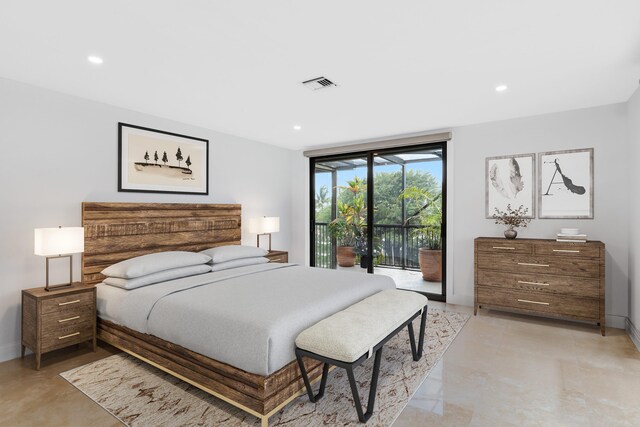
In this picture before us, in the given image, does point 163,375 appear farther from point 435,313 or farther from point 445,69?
point 445,69

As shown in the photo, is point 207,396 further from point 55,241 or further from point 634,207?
point 634,207

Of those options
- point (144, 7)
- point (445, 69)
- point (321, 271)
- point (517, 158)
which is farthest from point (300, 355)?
point (517, 158)

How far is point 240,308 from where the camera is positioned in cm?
223

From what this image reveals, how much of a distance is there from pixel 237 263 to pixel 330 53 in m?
2.56

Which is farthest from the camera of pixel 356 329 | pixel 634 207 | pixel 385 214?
pixel 385 214

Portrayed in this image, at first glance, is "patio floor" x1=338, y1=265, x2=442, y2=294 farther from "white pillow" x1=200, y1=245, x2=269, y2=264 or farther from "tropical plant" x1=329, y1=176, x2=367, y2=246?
"white pillow" x1=200, y1=245, x2=269, y2=264

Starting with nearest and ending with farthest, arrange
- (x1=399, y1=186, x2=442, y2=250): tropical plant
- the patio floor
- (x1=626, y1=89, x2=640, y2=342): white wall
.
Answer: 1. (x1=626, y1=89, x2=640, y2=342): white wall
2. (x1=399, y1=186, x2=442, y2=250): tropical plant
3. the patio floor

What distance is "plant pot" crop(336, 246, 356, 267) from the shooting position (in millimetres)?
5543

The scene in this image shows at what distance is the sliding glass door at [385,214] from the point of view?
4.79 metres

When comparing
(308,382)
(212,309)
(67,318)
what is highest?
(212,309)

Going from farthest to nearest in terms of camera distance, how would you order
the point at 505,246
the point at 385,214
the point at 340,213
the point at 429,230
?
the point at 340,213 < the point at 385,214 < the point at 429,230 < the point at 505,246

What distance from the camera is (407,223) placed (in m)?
5.01

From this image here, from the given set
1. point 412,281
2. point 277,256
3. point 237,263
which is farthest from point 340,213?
point 237,263

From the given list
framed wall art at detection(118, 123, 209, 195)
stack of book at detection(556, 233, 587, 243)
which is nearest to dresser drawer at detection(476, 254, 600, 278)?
stack of book at detection(556, 233, 587, 243)
